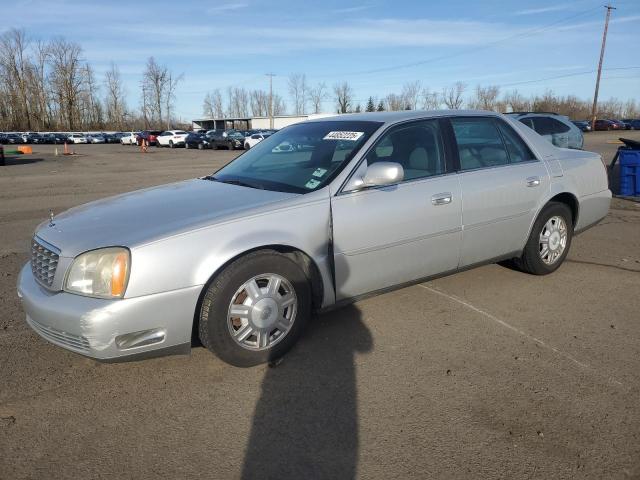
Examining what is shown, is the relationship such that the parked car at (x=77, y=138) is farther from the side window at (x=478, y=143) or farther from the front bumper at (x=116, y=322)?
the front bumper at (x=116, y=322)

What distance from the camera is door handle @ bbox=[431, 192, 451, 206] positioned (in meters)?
3.96

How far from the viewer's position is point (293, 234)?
336cm

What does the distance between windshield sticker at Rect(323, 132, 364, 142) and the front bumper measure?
1759 mm

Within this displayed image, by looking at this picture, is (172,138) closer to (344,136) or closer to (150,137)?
(150,137)

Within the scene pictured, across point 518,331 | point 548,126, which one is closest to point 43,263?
point 518,331

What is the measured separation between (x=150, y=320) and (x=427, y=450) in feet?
5.43

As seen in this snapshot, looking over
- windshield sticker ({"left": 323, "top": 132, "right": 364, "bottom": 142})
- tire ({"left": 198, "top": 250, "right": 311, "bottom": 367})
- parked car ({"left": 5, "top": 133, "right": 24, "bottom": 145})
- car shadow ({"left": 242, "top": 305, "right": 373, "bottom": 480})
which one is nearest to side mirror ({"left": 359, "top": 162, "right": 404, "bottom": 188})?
windshield sticker ({"left": 323, "top": 132, "right": 364, "bottom": 142})

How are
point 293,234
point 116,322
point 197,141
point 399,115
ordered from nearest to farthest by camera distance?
point 116,322 → point 293,234 → point 399,115 → point 197,141

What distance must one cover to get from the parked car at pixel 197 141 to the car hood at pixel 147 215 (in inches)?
1548

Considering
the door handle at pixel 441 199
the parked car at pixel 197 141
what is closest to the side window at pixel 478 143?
the door handle at pixel 441 199

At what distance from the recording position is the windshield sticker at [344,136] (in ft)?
13.0

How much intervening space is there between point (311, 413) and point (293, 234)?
1135 mm

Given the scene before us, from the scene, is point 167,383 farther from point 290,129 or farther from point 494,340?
point 290,129

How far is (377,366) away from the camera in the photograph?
11.1ft
